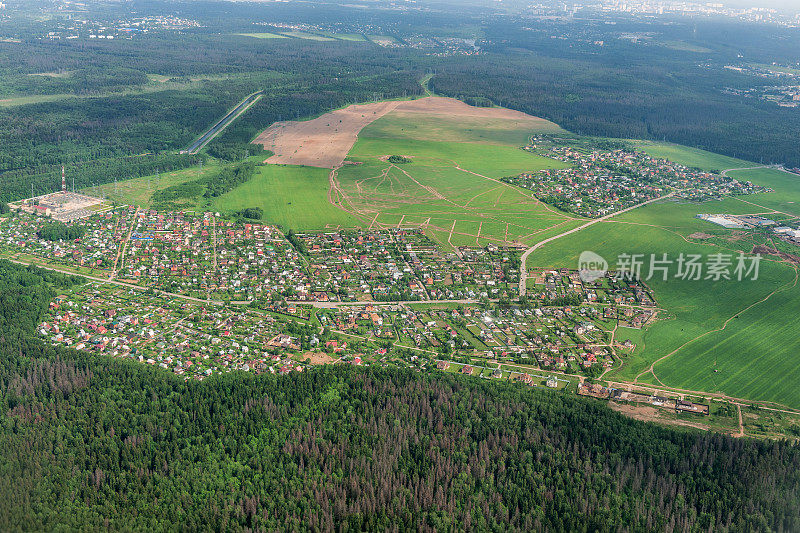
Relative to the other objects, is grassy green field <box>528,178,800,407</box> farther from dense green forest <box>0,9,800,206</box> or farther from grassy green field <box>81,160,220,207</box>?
grassy green field <box>81,160,220,207</box>

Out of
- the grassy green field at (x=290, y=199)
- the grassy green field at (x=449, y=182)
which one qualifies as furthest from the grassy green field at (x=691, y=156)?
the grassy green field at (x=290, y=199)

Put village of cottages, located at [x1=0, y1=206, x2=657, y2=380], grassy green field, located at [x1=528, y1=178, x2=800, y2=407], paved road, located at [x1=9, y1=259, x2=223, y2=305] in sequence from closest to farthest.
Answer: grassy green field, located at [x1=528, y1=178, x2=800, y2=407] < village of cottages, located at [x1=0, y1=206, x2=657, y2=380] < paved road, located at [x1=9, y1=259, x2=223, y2=305]

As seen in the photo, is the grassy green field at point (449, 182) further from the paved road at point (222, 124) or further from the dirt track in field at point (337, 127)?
the paved road at point (222, 124)

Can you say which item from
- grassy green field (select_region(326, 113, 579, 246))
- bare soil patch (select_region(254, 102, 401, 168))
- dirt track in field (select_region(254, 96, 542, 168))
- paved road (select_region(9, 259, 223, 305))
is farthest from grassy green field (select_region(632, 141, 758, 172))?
paved road (select_region(9, 259, 223, 305))

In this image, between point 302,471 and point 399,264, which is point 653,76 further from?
point 302,471
